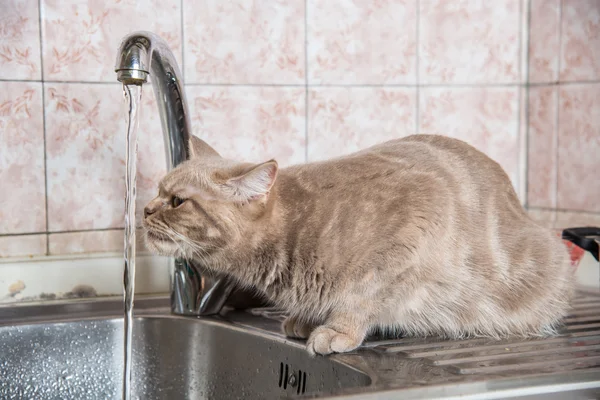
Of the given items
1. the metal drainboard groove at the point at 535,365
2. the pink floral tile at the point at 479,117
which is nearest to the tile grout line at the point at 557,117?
the pink floral tile at the point at 479,117

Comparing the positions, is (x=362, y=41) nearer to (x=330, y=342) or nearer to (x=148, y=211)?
(x=148, y=211)

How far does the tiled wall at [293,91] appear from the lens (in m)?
1.51

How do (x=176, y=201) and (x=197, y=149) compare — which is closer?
(x=176, y=201)

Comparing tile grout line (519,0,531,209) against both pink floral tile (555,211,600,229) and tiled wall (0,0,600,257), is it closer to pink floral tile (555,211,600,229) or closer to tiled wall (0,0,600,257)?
tiled wall (0,0,600,257)

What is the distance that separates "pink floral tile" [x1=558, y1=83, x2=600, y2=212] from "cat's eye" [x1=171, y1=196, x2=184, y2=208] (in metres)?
1.06

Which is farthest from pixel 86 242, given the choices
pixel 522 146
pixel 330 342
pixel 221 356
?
pixel 522 146

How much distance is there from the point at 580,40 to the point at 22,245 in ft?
4.59

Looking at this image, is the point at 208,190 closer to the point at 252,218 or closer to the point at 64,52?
the point at 252,218

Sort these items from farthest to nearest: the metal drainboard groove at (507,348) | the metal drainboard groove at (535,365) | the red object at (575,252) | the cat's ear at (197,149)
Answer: the red object at (575,252), the cat's ear at (197,149), the metal drainboard groove at (507,348), the metal drainboard groove at (535,365)

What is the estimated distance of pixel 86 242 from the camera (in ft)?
5.16

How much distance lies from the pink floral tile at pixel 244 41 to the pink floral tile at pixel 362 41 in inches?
1.7

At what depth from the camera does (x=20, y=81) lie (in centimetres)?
149

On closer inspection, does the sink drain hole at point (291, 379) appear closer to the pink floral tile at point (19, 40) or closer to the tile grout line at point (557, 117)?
the pink floral tile at point (19, 40)

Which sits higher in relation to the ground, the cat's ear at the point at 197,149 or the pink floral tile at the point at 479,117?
the pink floral tile at the point at 479,117
